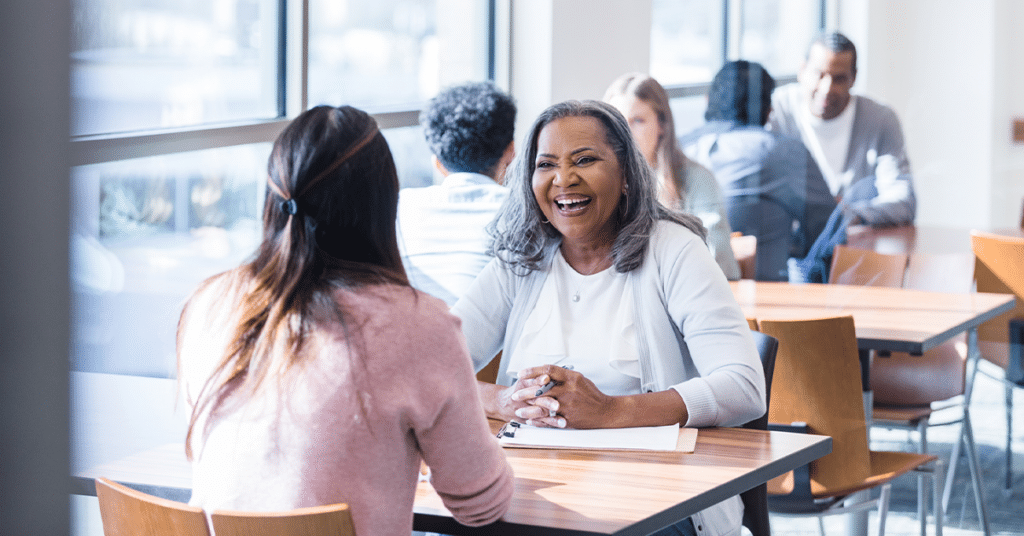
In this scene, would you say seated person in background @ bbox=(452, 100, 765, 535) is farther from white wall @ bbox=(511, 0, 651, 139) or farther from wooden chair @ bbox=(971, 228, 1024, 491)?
white wall @ bbox=(511, 0, 651, 139)

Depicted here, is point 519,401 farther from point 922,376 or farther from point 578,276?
point 922,376

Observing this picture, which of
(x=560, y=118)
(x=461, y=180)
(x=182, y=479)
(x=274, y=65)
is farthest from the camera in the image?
(x=274, y=65)

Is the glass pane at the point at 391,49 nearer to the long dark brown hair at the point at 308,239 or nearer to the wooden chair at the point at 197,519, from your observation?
the long dark brown hair at the point at 308,239

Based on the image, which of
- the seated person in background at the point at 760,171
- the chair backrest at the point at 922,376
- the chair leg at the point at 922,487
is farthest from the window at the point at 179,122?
the chair backrest at the point at 922,376

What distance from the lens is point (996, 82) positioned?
159 inches

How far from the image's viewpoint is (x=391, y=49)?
4.18 meters

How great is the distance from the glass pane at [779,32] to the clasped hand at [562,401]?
3.09 m

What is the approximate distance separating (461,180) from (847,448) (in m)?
1.32

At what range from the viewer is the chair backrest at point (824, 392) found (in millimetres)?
2521

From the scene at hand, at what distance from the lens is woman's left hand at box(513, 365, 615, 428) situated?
1.89m

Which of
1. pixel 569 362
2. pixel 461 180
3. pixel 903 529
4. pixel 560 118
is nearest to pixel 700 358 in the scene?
pixel 569 362

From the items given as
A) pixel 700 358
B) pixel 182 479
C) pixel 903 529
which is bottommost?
pixel 903 529

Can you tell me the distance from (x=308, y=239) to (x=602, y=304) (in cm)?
93

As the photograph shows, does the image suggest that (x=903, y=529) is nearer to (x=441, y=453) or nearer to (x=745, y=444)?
(x=745, y=444)
